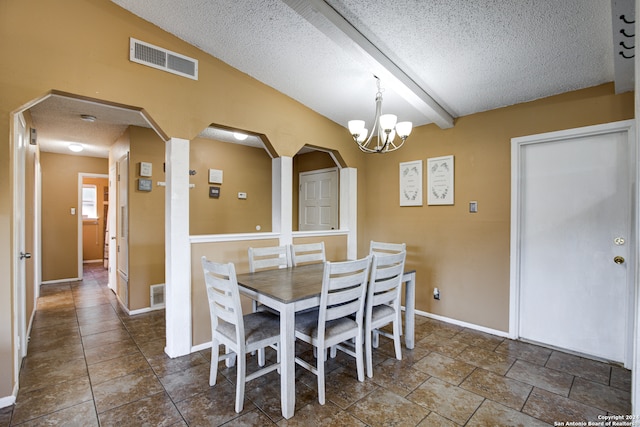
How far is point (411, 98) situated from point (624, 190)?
6.18 feet

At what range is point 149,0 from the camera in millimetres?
2248

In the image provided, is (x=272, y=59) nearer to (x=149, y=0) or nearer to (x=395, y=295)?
(x=149, y=0)

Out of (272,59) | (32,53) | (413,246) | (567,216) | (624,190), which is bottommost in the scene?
(413,246)

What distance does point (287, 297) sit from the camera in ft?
6.33

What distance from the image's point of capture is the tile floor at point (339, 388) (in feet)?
6.19

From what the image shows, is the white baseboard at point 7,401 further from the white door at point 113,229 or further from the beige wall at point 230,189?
the white door at point 113,229

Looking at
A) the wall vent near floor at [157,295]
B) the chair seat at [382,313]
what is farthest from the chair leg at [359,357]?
the wall vent near floor at [157,295]

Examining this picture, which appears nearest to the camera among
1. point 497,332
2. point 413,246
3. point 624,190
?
point 624,190

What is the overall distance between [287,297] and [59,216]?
577 cm

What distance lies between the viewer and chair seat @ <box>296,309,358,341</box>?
6.97 ft

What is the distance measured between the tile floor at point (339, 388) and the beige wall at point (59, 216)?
9.66 ft

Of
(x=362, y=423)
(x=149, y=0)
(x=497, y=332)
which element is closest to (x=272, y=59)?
(x=149, y=0)

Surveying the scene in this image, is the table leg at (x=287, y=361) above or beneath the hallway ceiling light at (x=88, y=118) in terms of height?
beneath

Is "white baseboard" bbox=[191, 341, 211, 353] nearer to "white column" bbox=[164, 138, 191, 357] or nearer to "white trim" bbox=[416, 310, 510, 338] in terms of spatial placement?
"white column" bbox=[164, 138, 191, 357]
